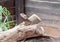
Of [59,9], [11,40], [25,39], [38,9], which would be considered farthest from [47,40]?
[38,9]

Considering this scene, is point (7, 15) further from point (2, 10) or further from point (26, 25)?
point (26, 25)

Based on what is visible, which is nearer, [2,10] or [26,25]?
[26,25]

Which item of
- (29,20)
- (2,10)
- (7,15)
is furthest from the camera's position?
(7,15)

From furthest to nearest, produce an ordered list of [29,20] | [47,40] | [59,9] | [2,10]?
[2,10] < [59,9] < [29,20] < [47,40]

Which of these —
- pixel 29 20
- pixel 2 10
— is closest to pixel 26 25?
pixel 29 20

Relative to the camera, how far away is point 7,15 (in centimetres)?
267

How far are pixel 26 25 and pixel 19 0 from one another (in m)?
1.34

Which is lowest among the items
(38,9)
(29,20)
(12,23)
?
(12,23)

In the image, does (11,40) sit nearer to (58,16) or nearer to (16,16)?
(58,16)

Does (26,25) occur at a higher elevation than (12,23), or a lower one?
higher

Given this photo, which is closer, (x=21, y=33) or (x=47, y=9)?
(x=21, y=33)

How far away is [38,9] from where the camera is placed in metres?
2.58

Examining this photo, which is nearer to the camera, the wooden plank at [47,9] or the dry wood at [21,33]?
the dry wood at [21,33]

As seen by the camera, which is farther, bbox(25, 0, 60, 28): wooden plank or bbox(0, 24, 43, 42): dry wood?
bbox(25, 0, 60, 28): wooden plank
